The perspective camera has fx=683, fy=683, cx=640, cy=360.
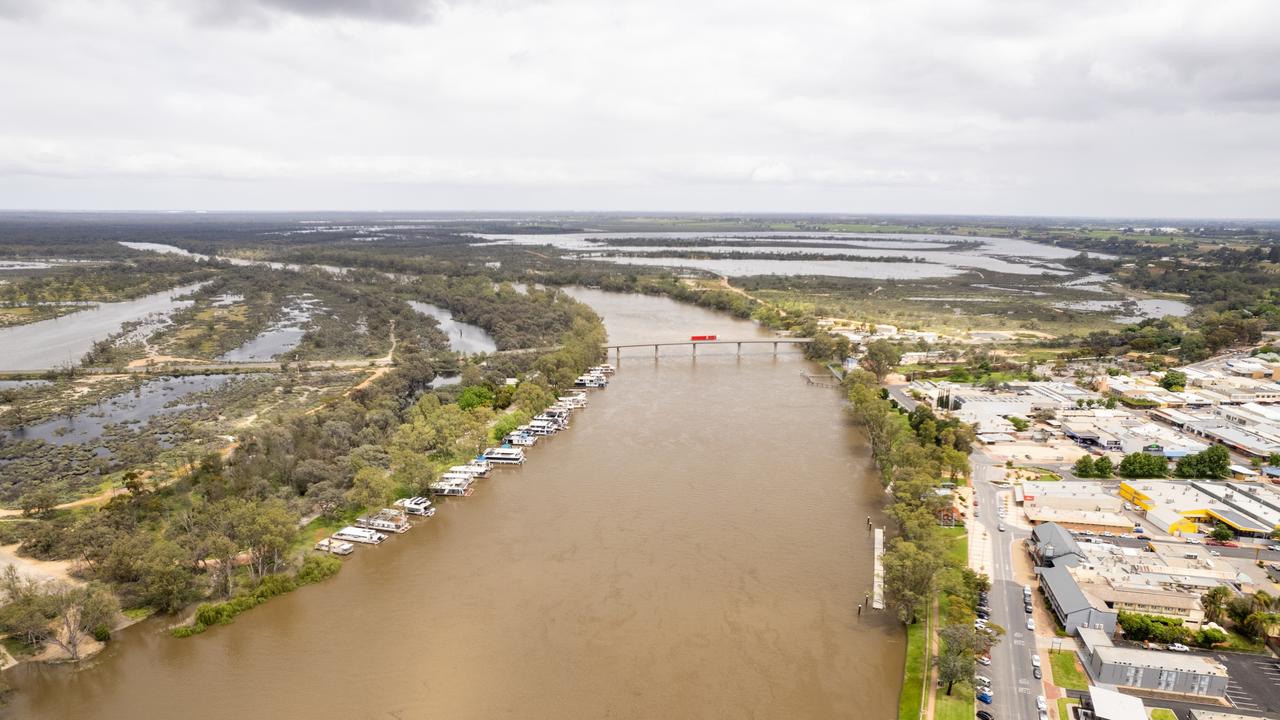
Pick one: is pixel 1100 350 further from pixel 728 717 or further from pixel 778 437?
pixel 728 717

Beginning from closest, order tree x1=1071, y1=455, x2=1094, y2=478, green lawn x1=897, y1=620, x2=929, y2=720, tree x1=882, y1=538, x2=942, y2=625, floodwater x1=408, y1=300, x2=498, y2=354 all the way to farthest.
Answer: green lawn x1=897, y1=620, x2=929, y2=720 < tree x1=882, y1=538, x2=942, y2=625 < tree x1=1071, y1=455, x2=1094, y2=478 < floodwater x1=408, y1=300, x2=498, y2=354

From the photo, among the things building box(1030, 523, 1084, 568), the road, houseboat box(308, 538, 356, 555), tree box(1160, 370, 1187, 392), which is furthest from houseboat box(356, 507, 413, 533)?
tree box(1160, 370, 1187, 392)

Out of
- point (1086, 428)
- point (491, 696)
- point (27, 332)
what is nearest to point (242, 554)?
point (491, 696)

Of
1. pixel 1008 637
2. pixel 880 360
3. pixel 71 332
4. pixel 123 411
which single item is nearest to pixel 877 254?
pixel 880 360

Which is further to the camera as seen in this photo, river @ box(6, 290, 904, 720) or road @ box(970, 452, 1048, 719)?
river @ box(6, 290, 904, 720)

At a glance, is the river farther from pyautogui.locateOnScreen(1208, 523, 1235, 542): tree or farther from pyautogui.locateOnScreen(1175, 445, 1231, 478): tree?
pyautogui.locateOnScreen(1175, 445, 1231, 478): tree

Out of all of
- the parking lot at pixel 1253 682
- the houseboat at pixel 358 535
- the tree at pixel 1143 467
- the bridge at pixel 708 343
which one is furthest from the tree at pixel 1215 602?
the bridge at pixel 708 343

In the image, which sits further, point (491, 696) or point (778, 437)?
point (778, 437)

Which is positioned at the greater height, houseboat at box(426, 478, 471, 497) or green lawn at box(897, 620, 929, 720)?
houseboat at box(426, 478, 471, 497)
